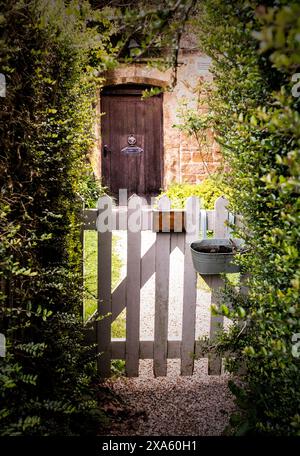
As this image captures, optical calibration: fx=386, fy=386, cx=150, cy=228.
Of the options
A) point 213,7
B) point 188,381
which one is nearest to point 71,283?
point 188,381

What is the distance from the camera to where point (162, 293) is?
9.31 ft

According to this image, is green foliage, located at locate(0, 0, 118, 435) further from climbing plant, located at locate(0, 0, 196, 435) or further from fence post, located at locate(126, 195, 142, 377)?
fence post, located at locate(126, 195, 142, 377)

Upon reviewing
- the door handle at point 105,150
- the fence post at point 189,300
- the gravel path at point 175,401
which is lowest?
the gravel path at point 175,401

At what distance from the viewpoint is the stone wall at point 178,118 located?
27.1ft

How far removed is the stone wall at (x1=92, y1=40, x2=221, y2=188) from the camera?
8273 millimetres

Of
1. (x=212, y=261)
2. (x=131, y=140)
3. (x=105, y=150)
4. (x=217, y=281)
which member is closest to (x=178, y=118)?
(x=131, y=140)

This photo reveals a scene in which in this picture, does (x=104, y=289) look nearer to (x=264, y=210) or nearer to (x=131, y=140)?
(x=264, y=210)

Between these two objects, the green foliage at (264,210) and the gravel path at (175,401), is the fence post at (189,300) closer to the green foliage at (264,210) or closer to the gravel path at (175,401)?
the gravel path at (175,401)

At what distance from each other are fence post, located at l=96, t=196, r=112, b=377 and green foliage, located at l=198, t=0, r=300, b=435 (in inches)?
34.5

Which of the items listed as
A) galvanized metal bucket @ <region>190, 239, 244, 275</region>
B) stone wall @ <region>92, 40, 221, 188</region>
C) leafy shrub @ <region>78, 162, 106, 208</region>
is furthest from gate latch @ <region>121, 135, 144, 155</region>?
galvanized metal bucket @ <region>190, 239, 244, 275</region>

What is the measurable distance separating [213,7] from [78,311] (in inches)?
75.2

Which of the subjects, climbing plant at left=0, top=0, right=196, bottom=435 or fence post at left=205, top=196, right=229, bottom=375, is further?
fence post at left=205, top=196, right=229, bottom=375

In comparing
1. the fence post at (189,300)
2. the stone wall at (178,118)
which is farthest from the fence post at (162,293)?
the stone wall at (178,118)

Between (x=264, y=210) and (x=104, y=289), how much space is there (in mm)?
1345
